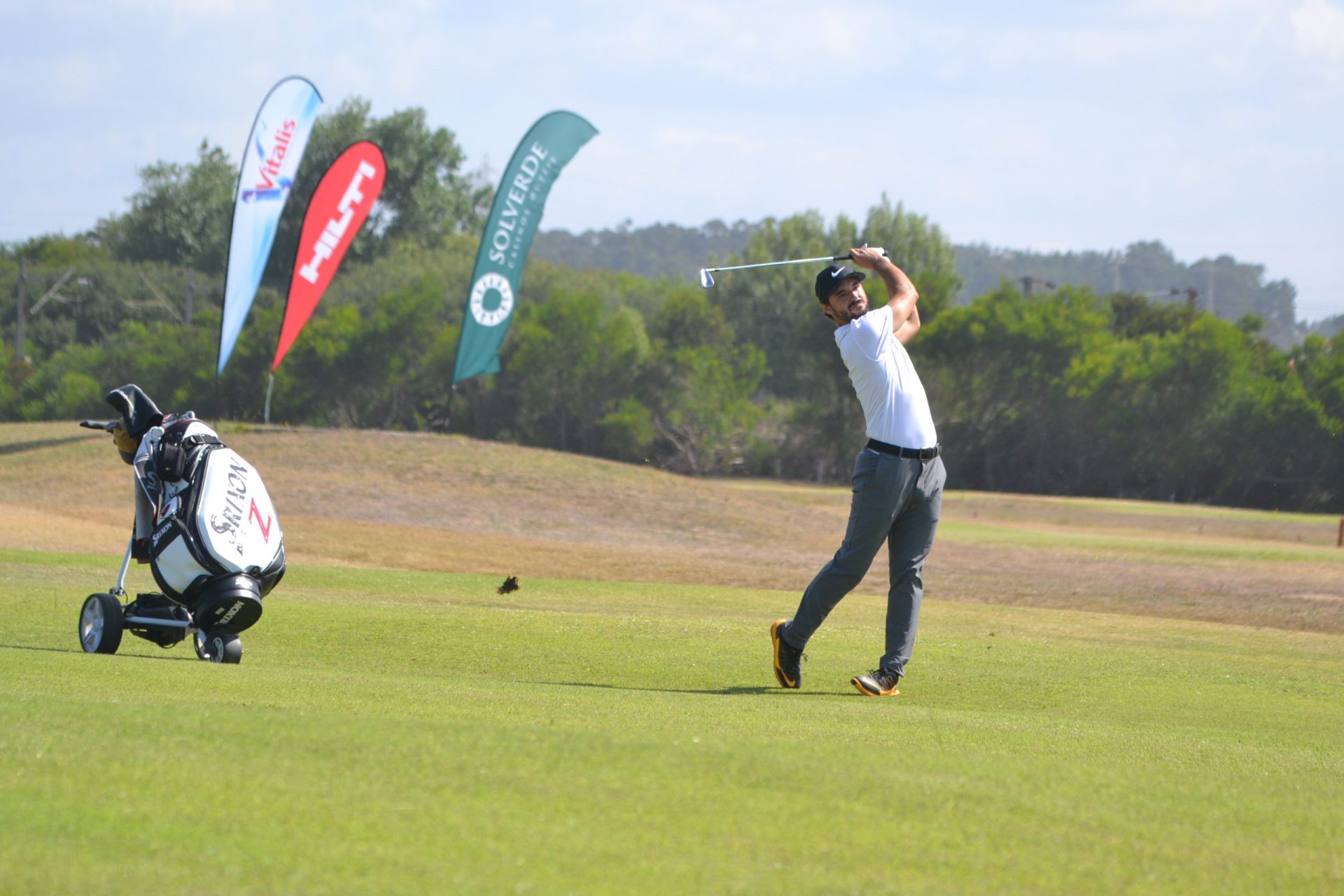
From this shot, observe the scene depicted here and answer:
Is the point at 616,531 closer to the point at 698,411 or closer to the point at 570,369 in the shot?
the point at 570,369

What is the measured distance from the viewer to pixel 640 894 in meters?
3.18

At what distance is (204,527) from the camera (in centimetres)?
741

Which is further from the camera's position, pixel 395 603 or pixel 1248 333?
pixel 1248 333

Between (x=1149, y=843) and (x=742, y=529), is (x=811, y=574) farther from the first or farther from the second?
(x=1149, y=843)

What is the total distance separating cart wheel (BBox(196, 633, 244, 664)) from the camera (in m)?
7.48

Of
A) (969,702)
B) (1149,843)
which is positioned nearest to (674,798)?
(1149,843)

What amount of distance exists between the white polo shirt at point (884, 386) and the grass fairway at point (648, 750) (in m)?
1.38

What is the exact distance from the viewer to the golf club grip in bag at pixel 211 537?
7379 mm

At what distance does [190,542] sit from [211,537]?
0.11 m

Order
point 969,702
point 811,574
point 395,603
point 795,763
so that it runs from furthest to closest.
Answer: point 811,574
point 395,603
point 969,702
point 795,763

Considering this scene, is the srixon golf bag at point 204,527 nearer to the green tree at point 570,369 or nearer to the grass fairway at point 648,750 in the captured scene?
the grass fairway at point 648,750

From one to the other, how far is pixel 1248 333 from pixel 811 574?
1345 inches

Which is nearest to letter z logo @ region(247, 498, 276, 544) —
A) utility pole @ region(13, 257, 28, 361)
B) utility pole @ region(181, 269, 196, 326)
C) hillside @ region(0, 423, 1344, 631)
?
hillside @ region(0, 423, 1344, 631)

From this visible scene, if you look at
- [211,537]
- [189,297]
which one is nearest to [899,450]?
[211,537]
